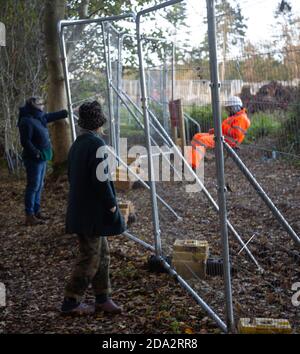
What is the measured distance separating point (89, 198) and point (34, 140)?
11.3 ft

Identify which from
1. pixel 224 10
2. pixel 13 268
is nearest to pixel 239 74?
pixel 224 10

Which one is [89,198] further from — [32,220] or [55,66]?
[55,66]

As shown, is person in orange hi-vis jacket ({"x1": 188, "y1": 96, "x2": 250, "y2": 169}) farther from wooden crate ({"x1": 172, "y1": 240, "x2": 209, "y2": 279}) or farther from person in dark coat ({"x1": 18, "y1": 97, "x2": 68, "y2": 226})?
person in dark coat ({"x1": 18, "y1": 97, "x2": 68, "y2": 226})

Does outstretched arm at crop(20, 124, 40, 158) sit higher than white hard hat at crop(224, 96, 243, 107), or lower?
lower

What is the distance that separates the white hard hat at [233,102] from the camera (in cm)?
442

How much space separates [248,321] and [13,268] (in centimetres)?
337

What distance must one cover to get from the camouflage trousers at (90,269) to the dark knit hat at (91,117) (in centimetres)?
92

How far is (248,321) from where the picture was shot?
3494 millimetres

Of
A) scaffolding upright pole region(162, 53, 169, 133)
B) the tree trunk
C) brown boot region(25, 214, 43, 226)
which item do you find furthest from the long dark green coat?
the tree trunk

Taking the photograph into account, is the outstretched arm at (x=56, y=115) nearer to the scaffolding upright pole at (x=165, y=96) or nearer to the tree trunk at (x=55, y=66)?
the scaffolding upright pole at (x=165, y=96)

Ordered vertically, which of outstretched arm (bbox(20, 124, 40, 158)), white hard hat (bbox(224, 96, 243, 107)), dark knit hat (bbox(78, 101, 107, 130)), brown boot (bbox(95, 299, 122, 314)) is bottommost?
brown boot (bbox(95, 299, 122, 314))

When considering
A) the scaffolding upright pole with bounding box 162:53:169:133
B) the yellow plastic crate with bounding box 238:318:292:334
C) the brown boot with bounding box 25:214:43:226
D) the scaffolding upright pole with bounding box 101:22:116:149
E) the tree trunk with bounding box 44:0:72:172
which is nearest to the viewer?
the yellow plastic crate with bounding box 238:318:292:334

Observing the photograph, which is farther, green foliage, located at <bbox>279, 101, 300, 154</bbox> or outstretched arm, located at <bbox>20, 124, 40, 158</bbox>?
outstretched arm, located at <bbox>20, 124, 40, 158</bbox>

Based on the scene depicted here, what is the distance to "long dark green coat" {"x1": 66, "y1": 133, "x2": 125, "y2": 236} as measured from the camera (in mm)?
3908
